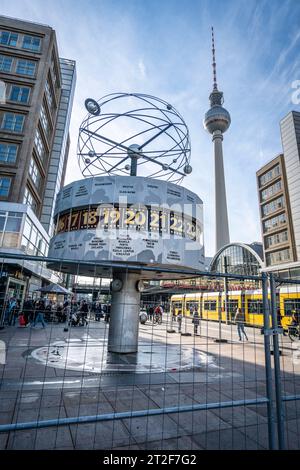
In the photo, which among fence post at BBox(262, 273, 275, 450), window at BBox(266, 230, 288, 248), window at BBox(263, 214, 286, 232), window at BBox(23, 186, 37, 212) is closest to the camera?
fence post at BBox(262, 273, 275, 450)

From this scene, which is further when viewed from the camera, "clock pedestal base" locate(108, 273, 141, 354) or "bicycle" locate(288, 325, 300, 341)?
"bicycle" locate(288, 325, 300, 341)

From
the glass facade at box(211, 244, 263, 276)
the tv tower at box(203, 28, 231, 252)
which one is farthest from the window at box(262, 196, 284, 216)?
the tv tower at box(203, 28, 231, 252)

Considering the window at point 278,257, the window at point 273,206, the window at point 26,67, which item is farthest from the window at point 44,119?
the window at point 278,257

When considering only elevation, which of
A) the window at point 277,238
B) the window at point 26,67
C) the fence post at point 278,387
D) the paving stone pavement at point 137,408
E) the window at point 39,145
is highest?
the window at point 26,67

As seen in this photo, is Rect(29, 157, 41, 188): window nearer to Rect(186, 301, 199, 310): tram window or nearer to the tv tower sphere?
Rect(186, 301, 199, 310): tram window

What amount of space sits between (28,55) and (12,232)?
24.7 meters

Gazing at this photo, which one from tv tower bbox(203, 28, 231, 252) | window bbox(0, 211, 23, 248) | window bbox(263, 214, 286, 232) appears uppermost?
tv tower bbox(203, 28, 231, 252)

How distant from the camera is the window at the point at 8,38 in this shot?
105ft

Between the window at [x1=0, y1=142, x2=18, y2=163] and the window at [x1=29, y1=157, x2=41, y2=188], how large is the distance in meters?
2.04

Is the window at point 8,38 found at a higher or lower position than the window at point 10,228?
higher

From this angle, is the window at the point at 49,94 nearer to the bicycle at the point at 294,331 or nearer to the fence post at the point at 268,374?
the bicycle at the point at 294,331

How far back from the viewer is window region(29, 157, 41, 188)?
30547 mm
